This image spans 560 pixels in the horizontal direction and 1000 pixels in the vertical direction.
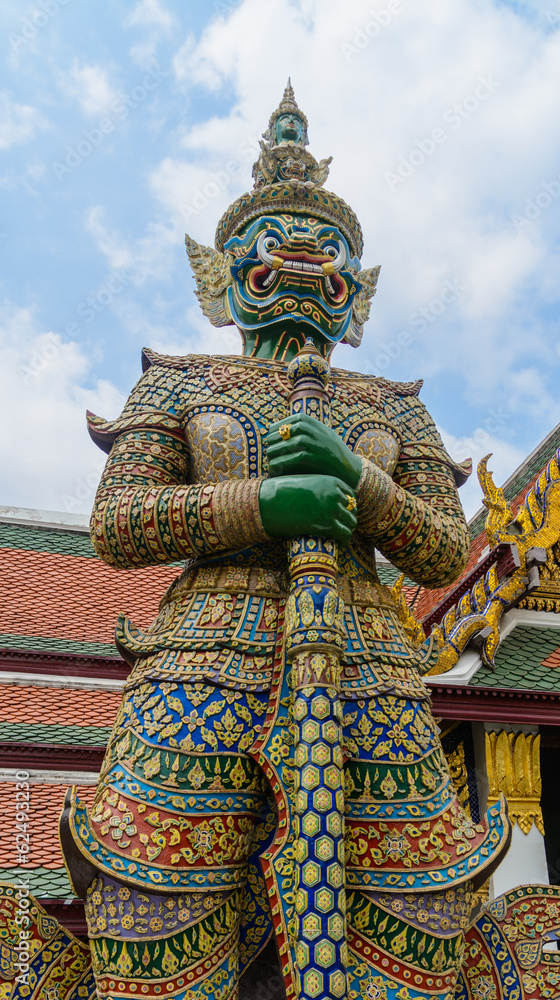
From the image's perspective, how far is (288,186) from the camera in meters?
3.94

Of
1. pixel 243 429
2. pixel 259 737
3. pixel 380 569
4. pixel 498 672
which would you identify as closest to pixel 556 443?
pixel 380 569

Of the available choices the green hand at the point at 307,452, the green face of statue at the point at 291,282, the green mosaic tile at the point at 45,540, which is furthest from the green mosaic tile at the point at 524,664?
the green mosaic tile at the point at 45,540

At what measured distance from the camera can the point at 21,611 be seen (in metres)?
6.82

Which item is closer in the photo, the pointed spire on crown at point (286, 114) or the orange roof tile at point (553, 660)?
the pointed spire on crown at point (286, 114)

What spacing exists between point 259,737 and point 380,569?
19.4ft

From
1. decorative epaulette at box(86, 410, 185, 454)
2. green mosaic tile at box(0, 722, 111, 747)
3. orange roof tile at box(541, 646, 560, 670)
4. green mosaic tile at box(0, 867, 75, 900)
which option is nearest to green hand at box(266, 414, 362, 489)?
decorative epaulette at box(86, 410, 185, 454)

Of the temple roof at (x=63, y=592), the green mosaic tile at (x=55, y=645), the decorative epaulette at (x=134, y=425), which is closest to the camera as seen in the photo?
the decorative epaulette at (x=134, y=425)

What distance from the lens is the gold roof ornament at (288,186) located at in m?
3.95

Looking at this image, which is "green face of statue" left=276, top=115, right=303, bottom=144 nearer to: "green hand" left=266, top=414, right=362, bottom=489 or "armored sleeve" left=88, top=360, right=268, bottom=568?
"armored sleeve" left=88, top=360, right=268, bottom=568

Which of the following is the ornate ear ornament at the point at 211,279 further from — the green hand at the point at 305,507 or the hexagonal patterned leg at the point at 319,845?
the hexagonal patterned leg at the point at 319,845

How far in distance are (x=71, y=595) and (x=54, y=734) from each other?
6.39 feet

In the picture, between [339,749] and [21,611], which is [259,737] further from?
[21,611]

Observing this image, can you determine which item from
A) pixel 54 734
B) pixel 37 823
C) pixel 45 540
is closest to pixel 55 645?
pixel 54 734

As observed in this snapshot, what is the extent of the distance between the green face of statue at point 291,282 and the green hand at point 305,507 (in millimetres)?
962
